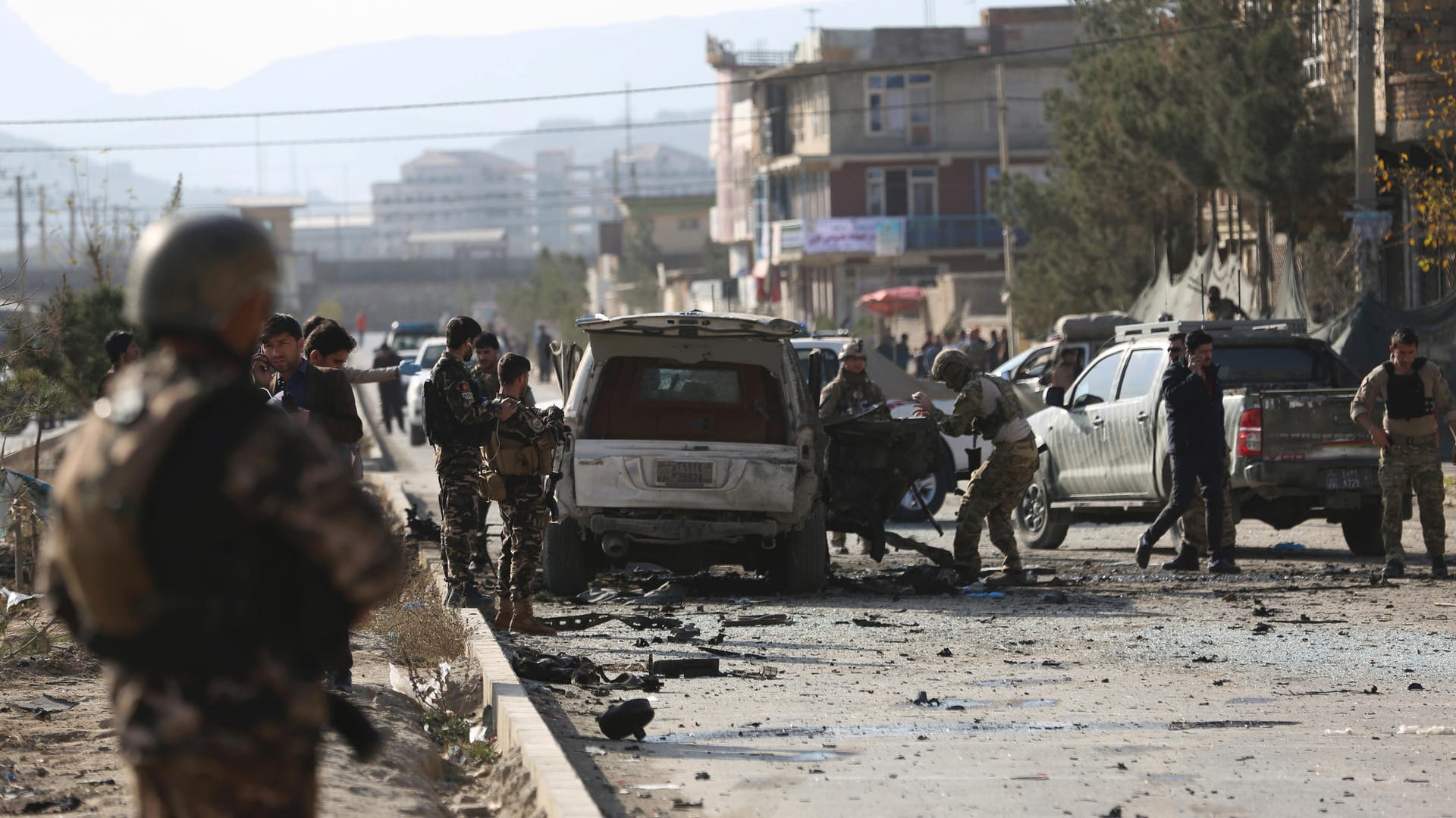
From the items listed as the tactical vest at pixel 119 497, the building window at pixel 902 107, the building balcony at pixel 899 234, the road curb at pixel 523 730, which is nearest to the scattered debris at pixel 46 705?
the road curb at pixel 523 730

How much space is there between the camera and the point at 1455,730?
25.9 ft

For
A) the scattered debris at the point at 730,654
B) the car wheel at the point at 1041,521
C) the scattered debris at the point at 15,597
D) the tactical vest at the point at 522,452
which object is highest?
the tactical vest at the point at 522,452

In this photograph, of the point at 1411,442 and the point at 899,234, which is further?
the point at 899,234

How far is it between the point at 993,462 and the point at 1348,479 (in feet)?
9.53

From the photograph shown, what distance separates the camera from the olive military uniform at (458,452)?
1085 centimetres

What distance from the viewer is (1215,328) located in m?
16.1

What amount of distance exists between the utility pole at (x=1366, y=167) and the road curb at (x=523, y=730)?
16.7 m

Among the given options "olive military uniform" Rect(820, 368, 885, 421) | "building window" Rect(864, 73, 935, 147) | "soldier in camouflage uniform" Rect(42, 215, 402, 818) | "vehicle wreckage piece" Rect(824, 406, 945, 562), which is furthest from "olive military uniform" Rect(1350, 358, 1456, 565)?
"building window" Rect(864, 73, 935, 147)

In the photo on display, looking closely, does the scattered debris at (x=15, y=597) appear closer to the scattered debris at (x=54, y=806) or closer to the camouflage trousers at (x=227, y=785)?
the scattered debris at (x=54, y=806)

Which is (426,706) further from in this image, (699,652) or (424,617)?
(699,652)

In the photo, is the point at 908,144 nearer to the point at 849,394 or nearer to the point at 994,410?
the point at 849,394

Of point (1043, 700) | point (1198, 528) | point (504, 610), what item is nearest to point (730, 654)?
point (504, 610)

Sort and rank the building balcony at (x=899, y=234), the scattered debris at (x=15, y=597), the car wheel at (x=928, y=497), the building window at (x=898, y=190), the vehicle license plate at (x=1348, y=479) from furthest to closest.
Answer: the building window at (x=898, y=190) < the building balcony at (x=899, y=234) < the car wheel at (x=928, y=497) < the vehicle license plate at (x=1348, y=479) < the scattered debris at (x=15, y=597)

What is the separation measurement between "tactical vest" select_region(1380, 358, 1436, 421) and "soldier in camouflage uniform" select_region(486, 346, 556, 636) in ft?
20.4
